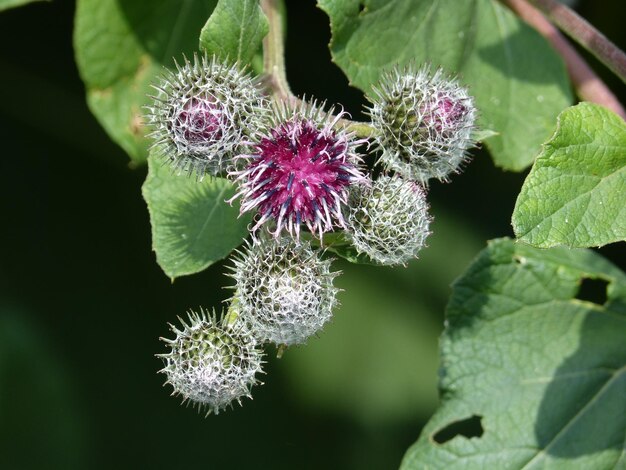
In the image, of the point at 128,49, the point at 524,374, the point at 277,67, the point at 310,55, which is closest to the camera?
the point at 277,67

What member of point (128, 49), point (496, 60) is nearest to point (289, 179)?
point (128, 49)

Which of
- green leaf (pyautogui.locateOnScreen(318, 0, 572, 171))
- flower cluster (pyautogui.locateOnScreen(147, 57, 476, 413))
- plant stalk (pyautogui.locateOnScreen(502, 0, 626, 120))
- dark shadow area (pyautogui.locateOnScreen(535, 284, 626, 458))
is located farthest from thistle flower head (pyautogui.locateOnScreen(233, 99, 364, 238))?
plant stalk (pyautogui.locateOnScreen(502, 0, 626, 120))

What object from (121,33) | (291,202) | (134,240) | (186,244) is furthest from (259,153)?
(134,240)

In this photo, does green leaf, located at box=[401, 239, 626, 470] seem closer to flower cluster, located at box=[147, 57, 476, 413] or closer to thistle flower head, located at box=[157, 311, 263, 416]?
flower cluster, located at box=[147, 57, 476, 413]

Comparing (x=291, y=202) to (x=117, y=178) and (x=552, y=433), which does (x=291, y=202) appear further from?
(x=117, y=178)

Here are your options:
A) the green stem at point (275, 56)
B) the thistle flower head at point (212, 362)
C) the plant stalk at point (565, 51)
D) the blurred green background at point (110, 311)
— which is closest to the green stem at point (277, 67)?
the green stem at point (275, 56)

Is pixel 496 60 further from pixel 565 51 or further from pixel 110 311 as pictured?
pixel 110 311

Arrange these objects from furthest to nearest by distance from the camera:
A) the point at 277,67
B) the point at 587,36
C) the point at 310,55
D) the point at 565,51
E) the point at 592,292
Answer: the point at 310,55 < the point at 592,292 < the point at 565,51 < the point at 587,36 < the point at 277,67
